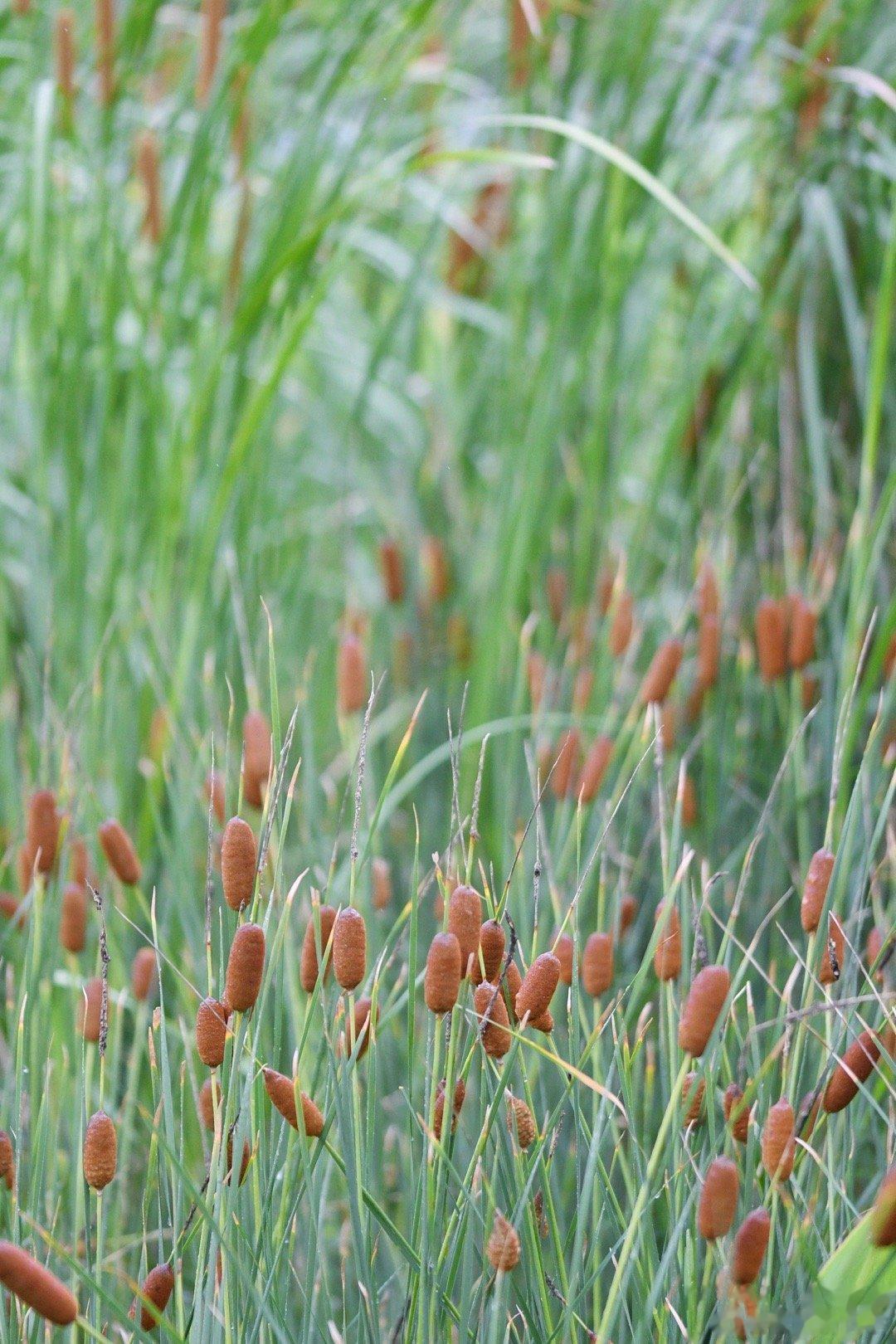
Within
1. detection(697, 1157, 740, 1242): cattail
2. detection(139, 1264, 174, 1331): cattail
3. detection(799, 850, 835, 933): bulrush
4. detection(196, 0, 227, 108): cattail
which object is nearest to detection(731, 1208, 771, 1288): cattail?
detection(697, 1157, 740, 1242): cattail

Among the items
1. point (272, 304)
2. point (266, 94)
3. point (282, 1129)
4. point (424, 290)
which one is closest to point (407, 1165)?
point (282, 1129)

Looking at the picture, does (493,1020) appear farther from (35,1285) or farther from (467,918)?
(35,1285)

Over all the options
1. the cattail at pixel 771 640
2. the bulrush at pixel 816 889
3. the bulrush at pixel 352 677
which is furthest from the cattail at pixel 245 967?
the cattail at pixel 771 640

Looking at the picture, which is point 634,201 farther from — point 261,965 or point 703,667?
point 261,965

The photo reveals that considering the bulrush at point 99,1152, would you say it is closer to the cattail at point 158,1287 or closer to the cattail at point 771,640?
the cattail at point 158,1287

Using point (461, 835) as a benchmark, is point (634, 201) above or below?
above
